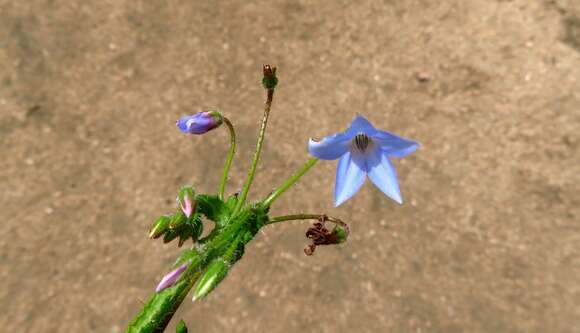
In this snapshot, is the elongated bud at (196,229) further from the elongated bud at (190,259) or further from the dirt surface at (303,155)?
the dirt surface at (303,155)

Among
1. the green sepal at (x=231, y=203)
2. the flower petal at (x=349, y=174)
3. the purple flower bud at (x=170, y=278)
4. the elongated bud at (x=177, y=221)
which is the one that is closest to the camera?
the purple flower bud at (x=170, y=278)

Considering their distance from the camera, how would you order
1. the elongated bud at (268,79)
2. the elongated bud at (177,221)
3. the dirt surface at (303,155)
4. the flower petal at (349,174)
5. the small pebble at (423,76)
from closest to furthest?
the elongated bud at (177,221)
the elongated bud at (268,79)
the flower petal at (349,174)
the dirt surface at (303,155)
the small pebble at (423,76)

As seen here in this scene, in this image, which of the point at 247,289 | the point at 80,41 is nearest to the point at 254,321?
the point at 247,289

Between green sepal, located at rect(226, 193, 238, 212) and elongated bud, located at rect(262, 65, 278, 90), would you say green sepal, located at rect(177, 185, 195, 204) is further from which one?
elongated bud, located at rect(262, 65, 278, 90)

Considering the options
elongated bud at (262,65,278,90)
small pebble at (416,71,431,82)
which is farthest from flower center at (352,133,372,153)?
small pebble at (416,71,431,82)

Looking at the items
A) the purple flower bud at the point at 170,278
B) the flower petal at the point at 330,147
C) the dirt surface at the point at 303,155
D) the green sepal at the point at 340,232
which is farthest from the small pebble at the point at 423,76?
the purple flower bud at the point at 170,278

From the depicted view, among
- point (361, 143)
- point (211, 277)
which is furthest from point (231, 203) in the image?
point (361, 143)
